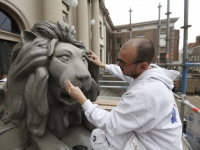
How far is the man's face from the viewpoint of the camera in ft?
3.09

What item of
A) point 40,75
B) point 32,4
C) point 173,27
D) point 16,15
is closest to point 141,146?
point 40,75

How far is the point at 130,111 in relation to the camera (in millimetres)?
880

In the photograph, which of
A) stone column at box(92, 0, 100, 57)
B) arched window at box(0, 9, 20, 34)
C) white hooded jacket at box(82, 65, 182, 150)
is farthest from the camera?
stone column at box(92, 0, 100, 57)

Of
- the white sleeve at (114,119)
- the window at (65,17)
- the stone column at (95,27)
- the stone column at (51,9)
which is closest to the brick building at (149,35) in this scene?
the stone column at (95,27)

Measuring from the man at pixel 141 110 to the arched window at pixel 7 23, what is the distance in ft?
19.2

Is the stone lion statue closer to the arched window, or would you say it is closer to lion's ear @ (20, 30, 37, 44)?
lion's ear @ (20, 30, 37, 44)

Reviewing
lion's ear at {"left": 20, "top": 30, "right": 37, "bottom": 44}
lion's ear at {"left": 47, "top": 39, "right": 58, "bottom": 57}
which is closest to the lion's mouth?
lion's ear at {"left": 47, "top": 39, "right": 58, "bottom": 57}

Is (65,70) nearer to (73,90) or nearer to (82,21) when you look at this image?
(73,90)

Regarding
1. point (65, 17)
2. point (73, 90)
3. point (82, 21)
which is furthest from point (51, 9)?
point (73, 90)

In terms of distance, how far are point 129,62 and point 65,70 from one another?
1.59ft

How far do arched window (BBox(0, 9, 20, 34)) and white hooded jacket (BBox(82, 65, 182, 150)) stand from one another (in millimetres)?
6038

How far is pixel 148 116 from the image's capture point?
0.87 metres

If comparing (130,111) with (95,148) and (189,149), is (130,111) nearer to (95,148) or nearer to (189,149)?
(95,148)

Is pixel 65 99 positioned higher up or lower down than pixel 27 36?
lower down
